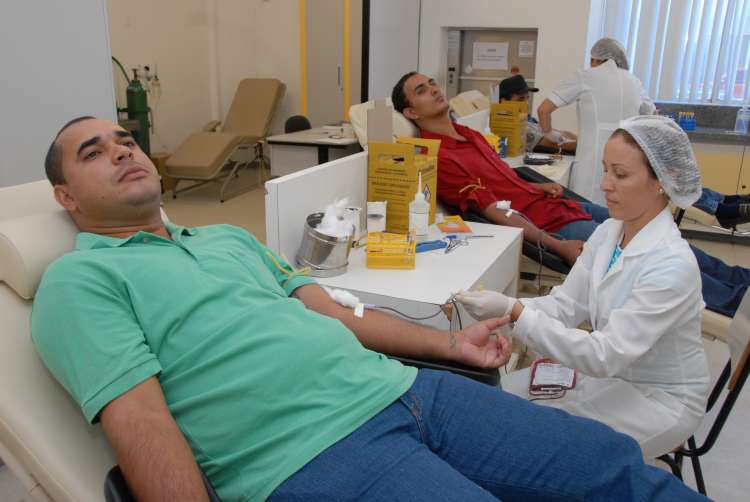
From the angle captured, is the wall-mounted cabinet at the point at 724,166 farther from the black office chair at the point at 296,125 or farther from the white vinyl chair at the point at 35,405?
the white vinyl chair at the point at 35,405

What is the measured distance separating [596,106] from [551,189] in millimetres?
1266

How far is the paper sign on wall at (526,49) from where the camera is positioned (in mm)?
5648

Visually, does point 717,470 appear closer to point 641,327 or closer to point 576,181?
point 641,327

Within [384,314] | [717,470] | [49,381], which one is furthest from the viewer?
[717,470]

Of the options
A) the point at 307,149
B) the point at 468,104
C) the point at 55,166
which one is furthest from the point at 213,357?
the point at 468,104

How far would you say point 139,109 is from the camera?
213 inches

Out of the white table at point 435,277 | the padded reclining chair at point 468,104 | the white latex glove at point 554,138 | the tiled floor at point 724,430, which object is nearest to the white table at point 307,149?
the padded reclining chair at point 468,104

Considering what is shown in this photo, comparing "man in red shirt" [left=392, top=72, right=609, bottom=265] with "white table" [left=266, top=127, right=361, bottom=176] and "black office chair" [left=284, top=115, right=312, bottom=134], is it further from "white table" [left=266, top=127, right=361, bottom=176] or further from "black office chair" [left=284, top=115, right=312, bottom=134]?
"black office chair" [left=284, top=115, right=312, bottom=134]

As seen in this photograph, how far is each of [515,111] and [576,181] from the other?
0.65 metres

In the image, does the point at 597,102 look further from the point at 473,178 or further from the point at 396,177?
the point at 396,177

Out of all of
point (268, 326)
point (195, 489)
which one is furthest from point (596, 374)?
point (195, 489)

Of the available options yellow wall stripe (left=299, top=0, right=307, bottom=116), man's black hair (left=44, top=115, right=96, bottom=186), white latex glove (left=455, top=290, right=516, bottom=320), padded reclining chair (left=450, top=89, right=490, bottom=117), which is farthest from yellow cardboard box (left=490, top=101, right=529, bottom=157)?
man's black hair (left=44, top=115, right=96, bottom=186)

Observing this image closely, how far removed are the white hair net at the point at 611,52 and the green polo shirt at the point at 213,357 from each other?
346 cm

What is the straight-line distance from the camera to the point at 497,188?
3.00 meters
